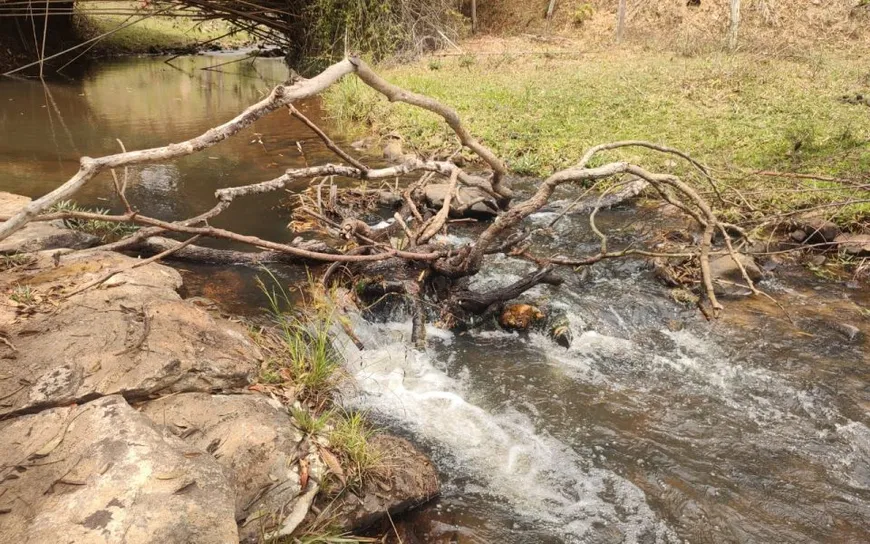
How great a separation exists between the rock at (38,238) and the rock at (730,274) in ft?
18.3

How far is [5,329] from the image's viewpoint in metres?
3.06

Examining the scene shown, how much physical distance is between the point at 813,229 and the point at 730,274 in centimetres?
129

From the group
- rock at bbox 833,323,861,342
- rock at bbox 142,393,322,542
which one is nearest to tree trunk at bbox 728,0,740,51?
rock at bbox 833,323,861,342

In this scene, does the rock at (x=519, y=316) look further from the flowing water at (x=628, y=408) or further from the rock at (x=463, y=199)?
the rock at (x=463, y=199)

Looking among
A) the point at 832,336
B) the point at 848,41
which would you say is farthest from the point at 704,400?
the point at 848,41

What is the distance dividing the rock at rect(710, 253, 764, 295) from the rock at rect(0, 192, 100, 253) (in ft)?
18.3

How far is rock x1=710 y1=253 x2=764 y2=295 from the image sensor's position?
5227 millimetres

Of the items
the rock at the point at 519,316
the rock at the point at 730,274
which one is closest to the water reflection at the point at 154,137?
the rock at the point at 519,316

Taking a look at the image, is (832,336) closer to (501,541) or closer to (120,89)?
(501,541)

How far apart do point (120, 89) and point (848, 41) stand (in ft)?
58.5

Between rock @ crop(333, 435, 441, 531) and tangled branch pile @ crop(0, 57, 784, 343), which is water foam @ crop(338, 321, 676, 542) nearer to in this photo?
rock @ crop(333, 435, 441, 531)

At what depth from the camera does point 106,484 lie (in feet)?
6.86

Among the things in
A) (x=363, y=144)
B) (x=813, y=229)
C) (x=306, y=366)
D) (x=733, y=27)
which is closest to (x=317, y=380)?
(x=306, y=366)

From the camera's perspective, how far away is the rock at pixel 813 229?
5797mm
